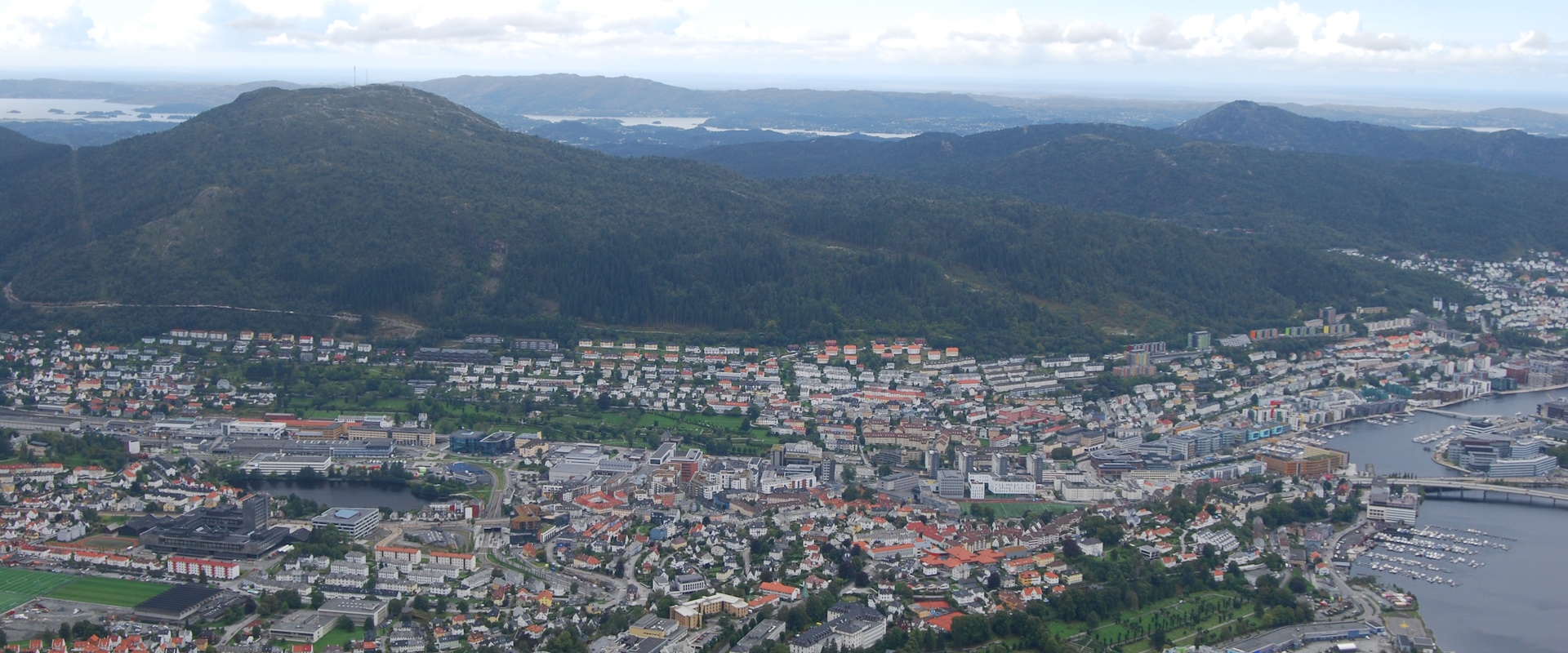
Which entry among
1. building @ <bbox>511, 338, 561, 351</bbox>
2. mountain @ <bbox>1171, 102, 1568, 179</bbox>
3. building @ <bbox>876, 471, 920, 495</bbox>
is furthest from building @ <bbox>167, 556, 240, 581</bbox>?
mountain @ <bbox>1171, 102, 1568, 179</bbox>

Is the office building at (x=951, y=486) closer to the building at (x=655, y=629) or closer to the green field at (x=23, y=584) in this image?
the building at (x=655, y=629)

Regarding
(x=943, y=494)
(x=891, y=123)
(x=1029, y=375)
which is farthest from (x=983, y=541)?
(x=891, y=123)

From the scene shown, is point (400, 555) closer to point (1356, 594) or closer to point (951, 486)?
point (951, 486)

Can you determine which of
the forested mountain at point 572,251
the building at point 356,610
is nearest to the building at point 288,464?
the building at point 356,610

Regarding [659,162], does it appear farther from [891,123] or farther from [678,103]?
[678,103]

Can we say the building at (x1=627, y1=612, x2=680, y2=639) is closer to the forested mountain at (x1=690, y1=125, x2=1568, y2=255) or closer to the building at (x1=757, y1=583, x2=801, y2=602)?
the building at (x1=757, y1=583, x2=801, y2=602)

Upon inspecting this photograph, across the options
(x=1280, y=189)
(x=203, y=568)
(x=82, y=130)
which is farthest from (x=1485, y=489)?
(x=82, y=130)
